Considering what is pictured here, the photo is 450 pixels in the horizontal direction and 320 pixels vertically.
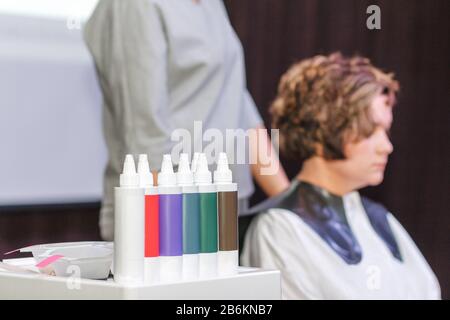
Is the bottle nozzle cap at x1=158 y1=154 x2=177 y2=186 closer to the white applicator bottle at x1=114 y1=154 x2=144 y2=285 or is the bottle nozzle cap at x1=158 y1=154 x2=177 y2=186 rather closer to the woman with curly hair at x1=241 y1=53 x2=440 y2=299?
the white applicator bottle at x1=114 y1=154 x2=144 y2=285

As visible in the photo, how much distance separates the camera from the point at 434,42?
2.56 meters

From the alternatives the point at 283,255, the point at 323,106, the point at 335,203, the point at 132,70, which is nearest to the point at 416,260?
the point at 335,203

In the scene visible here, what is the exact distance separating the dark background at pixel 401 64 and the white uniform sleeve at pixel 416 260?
0.02 meters

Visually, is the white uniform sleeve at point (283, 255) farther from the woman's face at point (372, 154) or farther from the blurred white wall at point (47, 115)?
the blurred white wall at point (47, 115)

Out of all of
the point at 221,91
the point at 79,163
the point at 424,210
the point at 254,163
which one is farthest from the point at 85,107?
the point at 424,210

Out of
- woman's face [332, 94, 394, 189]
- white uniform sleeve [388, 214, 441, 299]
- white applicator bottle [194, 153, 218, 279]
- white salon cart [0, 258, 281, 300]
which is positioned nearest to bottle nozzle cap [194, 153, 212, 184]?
white applicator bottle [194, 153, 218, 279]

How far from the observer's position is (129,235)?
0.85 m

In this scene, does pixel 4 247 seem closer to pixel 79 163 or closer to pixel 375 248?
pixel 79 163

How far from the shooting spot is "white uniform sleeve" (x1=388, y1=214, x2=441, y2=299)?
246 cm

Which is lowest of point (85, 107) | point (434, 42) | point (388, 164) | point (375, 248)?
point (375, 248)

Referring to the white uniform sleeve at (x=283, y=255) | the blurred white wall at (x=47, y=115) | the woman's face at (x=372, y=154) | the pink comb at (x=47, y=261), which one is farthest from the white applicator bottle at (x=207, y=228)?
the woman's face at (x=372, y=154)

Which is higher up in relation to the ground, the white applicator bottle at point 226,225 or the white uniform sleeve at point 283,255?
the white applicator bottle at point 226,225

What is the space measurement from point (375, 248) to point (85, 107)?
97 centimetres

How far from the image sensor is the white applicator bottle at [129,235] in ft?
2.78
